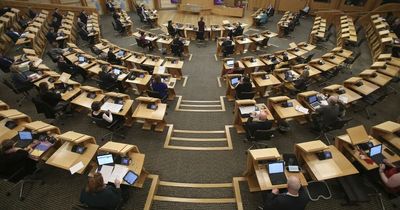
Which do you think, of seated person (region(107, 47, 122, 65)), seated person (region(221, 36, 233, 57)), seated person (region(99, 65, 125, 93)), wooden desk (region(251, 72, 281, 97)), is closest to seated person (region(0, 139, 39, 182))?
seated person (region(99, 65, 125, 93))

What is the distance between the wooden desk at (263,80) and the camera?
8.57 metres

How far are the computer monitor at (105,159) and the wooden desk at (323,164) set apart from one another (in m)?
4.47

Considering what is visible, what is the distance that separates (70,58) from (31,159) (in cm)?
610

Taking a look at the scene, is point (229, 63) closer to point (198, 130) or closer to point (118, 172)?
point (198, 130)

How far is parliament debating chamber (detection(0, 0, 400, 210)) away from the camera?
16.6 ft

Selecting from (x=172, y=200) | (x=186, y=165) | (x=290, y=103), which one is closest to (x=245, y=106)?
(x=290, y=103)

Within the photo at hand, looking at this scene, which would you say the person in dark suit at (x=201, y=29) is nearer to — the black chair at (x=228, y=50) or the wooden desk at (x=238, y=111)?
the black chair at (x=228, y=50)

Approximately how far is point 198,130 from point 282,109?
110 inches

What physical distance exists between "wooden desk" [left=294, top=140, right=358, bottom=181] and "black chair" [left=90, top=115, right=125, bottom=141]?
204 inches

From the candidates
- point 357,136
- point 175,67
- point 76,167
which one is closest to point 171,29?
point 175,67

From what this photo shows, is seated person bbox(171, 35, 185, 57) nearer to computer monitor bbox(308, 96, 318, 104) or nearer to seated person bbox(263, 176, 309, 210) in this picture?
computer monitor bbox(308, 96, 318, 104)

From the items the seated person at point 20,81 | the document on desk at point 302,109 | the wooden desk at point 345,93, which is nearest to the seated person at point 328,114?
the document on desk at point 302,109

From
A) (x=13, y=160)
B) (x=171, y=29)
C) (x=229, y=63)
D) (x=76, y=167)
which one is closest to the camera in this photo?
(x=13, y=160)

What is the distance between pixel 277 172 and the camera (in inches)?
191
